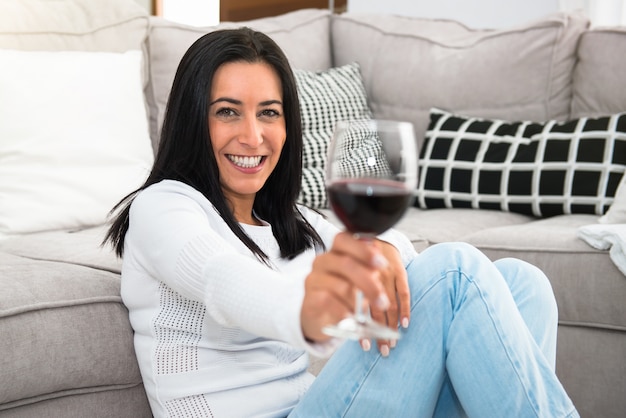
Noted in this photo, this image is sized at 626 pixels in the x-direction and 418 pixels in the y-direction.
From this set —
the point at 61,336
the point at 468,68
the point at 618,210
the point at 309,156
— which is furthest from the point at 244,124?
the point at 468,68

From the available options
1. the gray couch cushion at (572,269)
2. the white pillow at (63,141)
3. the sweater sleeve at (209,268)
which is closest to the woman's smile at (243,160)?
the sweater sleeve at (209,268)

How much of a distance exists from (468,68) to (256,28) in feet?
2.27

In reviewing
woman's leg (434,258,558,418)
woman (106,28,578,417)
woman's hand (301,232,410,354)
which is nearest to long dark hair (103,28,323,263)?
woman (106,28,578,417)

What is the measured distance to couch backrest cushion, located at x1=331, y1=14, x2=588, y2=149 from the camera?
8.91ft

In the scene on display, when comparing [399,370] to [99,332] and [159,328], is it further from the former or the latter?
[99,332]

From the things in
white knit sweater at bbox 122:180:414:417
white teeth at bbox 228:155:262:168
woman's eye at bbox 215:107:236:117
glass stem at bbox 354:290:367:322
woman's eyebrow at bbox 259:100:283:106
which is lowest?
white knit sweater at bbox 122:180:414:417

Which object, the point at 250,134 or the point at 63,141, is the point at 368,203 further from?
the point at 63,141

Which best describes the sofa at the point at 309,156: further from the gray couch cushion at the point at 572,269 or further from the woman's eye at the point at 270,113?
the woman's eye at the point at 270,113

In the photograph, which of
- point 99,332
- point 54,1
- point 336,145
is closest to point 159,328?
point 99,332

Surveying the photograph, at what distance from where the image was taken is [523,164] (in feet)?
8.23

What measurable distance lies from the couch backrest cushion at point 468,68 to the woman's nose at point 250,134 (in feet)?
4.96

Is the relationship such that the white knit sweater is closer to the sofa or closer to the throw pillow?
the sofa

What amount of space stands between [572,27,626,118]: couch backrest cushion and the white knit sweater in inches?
60.5

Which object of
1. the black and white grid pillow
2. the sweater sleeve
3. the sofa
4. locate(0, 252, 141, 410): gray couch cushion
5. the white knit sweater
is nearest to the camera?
the sweater sleeve
